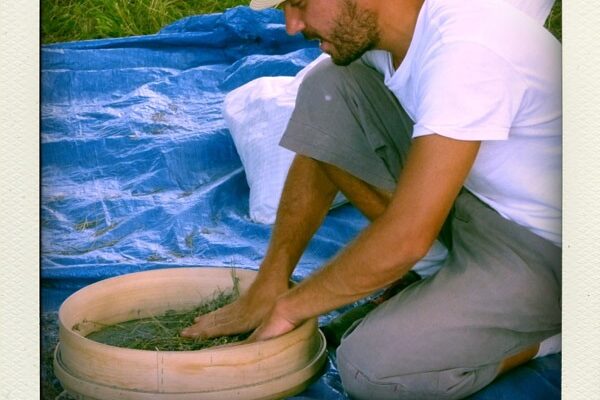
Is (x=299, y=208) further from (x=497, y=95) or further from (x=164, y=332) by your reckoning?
(x=497, y=95)

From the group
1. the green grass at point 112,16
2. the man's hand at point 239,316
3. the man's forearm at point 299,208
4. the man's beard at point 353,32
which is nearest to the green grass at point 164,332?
the man's hand at point 239,316

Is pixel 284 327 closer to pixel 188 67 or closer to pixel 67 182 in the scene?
pixel 67 182

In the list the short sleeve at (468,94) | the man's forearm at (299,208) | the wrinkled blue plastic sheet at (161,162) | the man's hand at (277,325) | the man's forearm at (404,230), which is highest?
the short sleeve at (468,94)

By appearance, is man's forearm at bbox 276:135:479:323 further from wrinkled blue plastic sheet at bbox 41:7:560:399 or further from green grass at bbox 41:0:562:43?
green grass at bbox 41:0:562:43

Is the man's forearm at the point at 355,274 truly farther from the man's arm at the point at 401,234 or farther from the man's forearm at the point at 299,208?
the man's forearm at the point at 299,208

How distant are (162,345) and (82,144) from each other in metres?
1.22

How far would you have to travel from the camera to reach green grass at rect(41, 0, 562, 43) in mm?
4164

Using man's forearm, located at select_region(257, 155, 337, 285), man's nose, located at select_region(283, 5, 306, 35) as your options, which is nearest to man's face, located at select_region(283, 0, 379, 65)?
man's nose, located at select_region(283, 5, 306, 35)

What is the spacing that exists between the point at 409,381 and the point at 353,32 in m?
0.68

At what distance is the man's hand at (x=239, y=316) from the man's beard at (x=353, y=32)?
534 mm

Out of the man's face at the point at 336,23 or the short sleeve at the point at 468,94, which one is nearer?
the short sleeve at the point at 468,94

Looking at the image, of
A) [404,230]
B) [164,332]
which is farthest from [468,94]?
[164,332]

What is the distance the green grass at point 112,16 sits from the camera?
416 cm

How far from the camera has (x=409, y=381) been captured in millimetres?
2133
